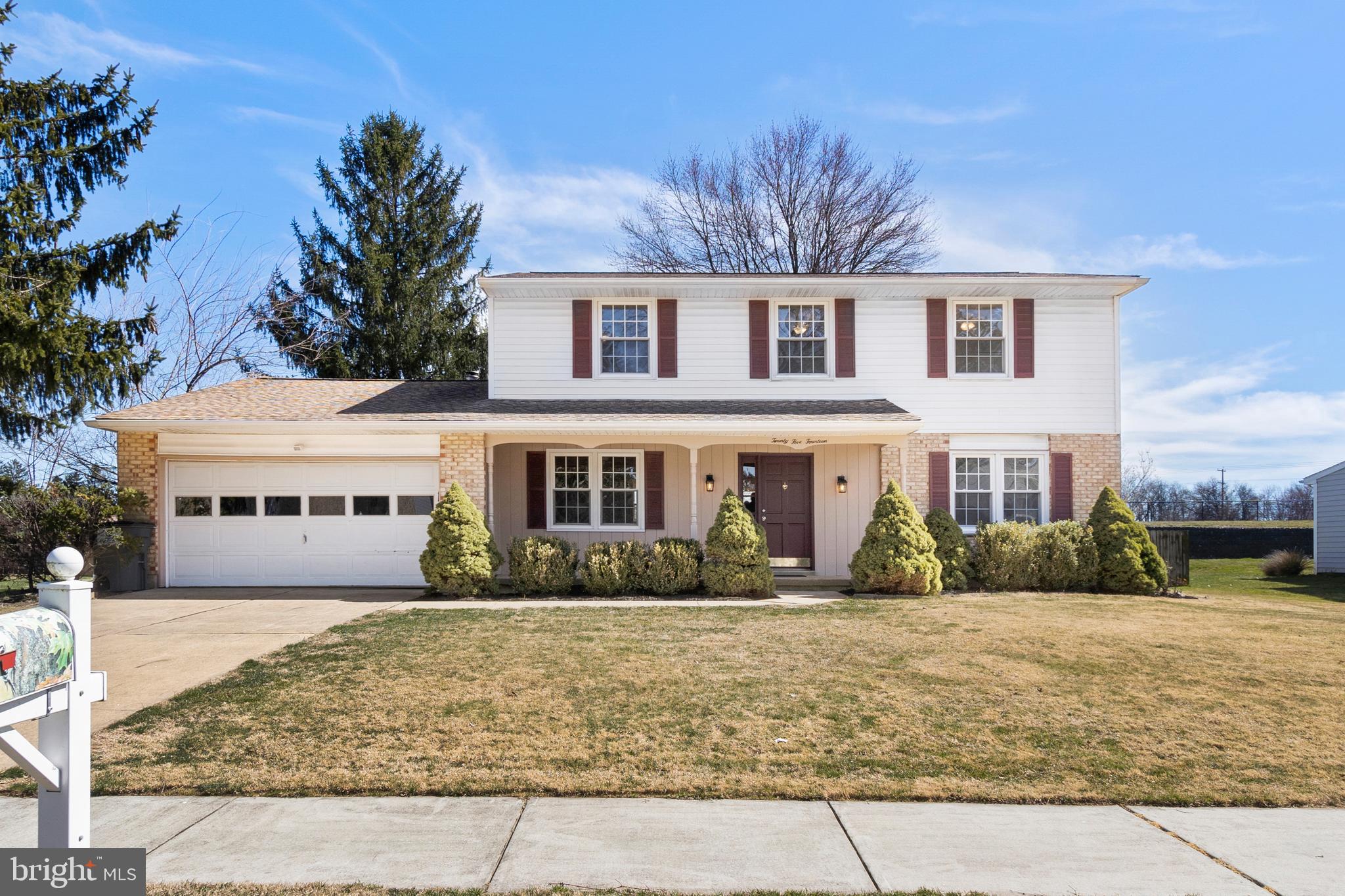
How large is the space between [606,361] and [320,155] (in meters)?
17.4

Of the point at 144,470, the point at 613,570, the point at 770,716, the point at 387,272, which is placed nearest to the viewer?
the point at 770,716

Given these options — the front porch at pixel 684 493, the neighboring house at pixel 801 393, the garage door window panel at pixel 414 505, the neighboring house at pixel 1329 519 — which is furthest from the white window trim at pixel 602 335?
the neighboring house at pixel 1329 519

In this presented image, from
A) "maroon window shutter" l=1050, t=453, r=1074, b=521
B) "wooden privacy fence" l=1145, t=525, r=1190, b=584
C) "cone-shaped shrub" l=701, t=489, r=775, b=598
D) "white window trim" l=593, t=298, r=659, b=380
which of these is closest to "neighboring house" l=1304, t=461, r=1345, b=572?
"wooden privacy fence" l=1145, t=525, r=1190, b=584

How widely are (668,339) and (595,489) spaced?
3074mm

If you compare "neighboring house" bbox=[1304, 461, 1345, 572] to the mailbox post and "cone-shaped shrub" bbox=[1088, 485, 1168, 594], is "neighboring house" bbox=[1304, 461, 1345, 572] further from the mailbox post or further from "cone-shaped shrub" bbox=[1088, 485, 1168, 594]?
the mailbox post

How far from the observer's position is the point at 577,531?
14.8m

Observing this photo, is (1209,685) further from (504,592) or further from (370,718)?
(504,592)

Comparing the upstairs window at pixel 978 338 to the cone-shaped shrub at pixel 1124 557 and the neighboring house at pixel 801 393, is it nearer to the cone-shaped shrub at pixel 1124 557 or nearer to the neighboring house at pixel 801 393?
the neighboring house at pixel 801 393

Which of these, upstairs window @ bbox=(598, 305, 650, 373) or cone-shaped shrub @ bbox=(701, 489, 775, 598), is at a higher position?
upstairs window @ bbox=(598, 305, 650, 373)

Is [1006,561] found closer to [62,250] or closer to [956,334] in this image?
[956,334]

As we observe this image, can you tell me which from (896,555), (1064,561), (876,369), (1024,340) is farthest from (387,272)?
(1064,561)

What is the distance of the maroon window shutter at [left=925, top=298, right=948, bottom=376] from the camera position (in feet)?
48.9

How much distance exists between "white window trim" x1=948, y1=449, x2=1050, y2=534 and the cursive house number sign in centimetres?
269

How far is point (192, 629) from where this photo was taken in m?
9.55
